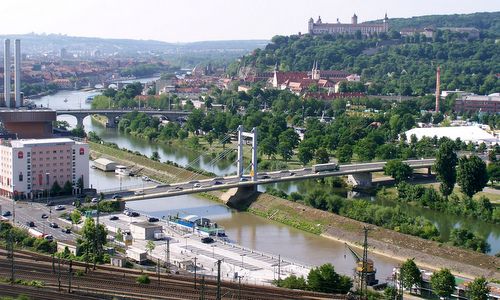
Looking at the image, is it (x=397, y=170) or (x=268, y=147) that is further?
(x=268, y=147)

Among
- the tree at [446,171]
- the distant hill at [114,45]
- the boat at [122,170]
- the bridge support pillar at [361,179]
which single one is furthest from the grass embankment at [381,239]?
the distant hill at [114,45]

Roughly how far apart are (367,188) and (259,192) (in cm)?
197

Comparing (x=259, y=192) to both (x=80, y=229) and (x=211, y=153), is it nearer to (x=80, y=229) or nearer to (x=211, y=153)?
(x=80, y=229)

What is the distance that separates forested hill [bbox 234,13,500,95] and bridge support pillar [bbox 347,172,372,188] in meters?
12.8

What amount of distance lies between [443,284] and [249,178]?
201 inches

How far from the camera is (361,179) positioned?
13.2 meters

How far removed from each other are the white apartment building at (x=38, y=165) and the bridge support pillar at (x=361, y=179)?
13.0 ft

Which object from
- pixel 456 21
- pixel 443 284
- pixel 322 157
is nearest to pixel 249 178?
pixel 322 157

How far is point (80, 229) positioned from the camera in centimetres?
959

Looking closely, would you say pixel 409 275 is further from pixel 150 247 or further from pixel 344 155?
pixel 344 155

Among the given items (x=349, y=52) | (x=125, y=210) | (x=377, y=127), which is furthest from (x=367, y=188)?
(x=349, y=52)

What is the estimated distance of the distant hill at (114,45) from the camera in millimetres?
87375

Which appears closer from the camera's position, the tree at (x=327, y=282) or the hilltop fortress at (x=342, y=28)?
the tree at (x=327, y=282)

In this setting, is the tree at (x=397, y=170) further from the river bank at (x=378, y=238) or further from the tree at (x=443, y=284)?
the tree at (x=443, y=284)
